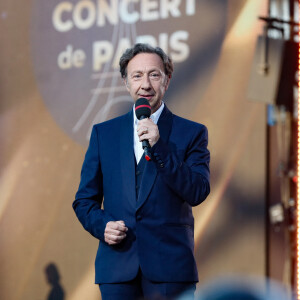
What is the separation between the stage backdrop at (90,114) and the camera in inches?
146

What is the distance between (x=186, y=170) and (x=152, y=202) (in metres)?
0.18

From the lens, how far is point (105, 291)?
195 cm

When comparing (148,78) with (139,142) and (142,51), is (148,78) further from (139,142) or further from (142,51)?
(139,142)

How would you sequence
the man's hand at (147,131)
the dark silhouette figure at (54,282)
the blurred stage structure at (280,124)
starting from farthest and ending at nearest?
the dark silhouette figure at (54,282)
the blurred stage structure at (280,124)
the man's hand at (147,131)

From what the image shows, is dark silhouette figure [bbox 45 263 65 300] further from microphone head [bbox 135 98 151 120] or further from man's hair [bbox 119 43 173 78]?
microphone head [bbox 135 98 151 120]

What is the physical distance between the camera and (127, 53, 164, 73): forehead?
209 centimetres

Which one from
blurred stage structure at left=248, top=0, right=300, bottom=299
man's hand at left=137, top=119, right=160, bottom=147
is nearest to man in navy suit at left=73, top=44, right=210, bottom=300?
man's hand at left=137, top=119, right=160, bottom=147

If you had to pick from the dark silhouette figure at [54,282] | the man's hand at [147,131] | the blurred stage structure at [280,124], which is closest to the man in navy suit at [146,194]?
the man's hand at [147,131]

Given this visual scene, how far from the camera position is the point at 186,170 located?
1.88 meters

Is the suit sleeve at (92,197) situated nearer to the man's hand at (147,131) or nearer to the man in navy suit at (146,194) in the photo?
the man in navy suit at (146,194)

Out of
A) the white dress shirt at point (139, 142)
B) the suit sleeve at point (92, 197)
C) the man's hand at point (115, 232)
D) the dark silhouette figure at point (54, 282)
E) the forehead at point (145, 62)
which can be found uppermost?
the forehead at point (145, 62)

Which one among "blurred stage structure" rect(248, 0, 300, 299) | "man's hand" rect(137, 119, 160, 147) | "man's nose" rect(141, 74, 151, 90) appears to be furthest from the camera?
"blurred stage structure" rect(248, 0, 300, 299)

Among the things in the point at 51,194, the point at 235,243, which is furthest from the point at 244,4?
the point at 51,194

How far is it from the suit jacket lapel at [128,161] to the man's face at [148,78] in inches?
4.8
